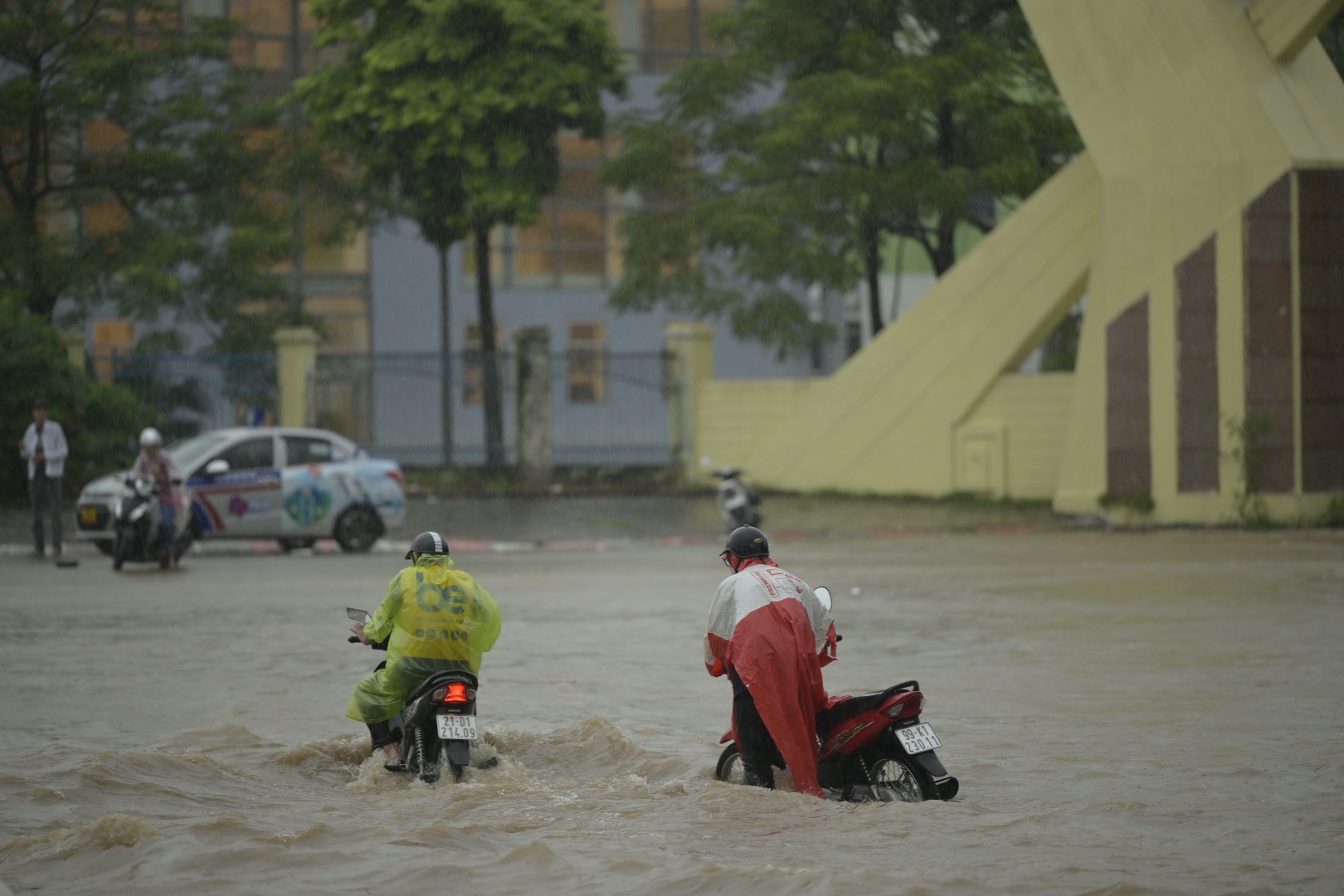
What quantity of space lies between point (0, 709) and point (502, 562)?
11.7 metres

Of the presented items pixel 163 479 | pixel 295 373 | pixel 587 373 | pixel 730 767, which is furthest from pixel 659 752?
pixel 587 373

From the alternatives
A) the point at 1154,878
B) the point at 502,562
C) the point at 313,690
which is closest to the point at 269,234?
the point at 502,562

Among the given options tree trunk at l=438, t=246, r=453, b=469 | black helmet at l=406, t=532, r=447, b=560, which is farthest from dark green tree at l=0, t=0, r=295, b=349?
black helmet at l=406, t=532, r=447, b=560

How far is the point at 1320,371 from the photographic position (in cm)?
2573

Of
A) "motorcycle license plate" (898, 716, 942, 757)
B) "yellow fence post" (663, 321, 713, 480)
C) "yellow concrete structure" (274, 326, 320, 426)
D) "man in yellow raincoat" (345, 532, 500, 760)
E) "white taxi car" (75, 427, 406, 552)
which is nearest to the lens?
"motorcycle license plate" (898, 716, 942, 757)

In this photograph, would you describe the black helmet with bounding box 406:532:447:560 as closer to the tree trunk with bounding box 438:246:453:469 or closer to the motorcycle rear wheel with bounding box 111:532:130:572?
the motorcycle rear wheel with bounding box 111:532:130:572

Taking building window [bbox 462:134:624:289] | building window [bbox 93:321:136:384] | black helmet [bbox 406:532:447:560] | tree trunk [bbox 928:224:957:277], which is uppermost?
building window [bbox 462:134:624:289]

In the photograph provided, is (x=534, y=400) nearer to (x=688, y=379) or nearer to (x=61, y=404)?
(x=688, y=379)

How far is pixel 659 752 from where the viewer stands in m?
9.87

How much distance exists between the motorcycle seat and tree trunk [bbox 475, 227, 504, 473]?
2494 centimetres

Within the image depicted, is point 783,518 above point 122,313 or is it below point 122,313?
below

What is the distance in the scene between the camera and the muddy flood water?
7.27 m

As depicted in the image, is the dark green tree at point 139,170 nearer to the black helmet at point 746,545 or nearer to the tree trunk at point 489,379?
→ the tree trunk at point 489,379

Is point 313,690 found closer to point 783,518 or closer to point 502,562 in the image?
point 502,562
